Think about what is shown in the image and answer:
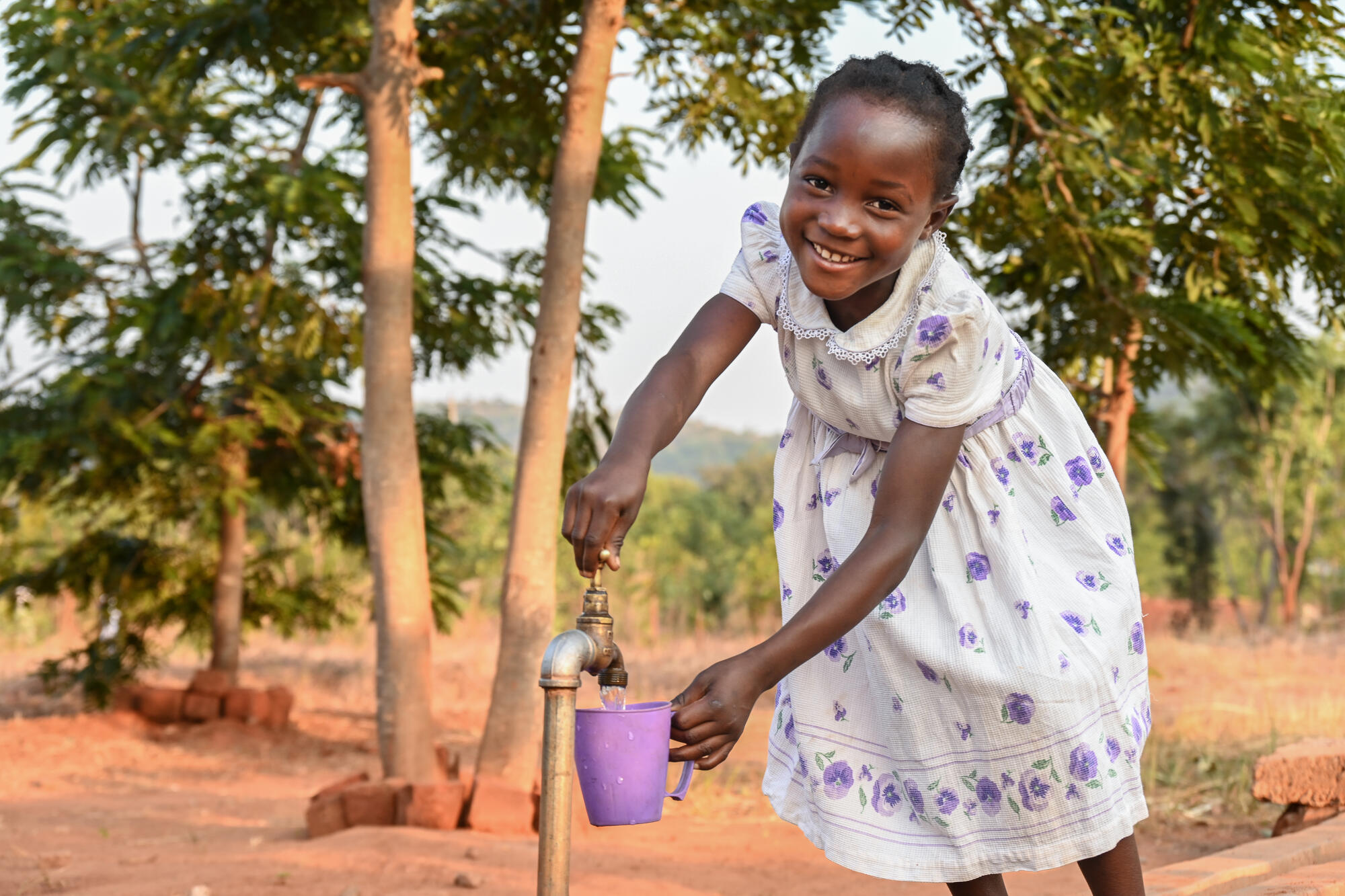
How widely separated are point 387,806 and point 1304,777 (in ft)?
9.56

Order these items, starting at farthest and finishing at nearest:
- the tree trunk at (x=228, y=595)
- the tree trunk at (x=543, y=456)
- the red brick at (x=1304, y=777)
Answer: the tree trunk at (x=228, y=595), the tree trunk at (x=543, y=456), the red brick at (x=1304, y=777)

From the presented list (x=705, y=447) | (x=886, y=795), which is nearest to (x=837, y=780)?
(x=886, y=795)

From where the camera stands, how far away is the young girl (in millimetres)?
1525

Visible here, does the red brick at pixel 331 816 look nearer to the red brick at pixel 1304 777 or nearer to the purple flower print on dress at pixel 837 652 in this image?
the purple flower print on dress at pixel 837 652

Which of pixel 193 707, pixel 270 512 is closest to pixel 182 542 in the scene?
pixel 193 707

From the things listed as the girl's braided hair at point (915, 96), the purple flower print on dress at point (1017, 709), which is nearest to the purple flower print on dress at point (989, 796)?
the purple flower print on dress at point (1017, 709)

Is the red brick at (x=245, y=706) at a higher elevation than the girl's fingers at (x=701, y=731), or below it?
below

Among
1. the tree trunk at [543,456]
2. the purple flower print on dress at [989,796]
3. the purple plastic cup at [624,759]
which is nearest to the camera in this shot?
the purple plastic cup at [624,759]

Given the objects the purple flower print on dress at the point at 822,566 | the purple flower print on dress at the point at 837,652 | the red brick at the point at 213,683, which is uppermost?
the purple flower print on dress at the point at 822,566

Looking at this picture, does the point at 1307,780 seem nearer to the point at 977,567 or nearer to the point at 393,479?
the point at 977,567

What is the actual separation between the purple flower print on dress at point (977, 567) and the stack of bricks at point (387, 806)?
9.05ft

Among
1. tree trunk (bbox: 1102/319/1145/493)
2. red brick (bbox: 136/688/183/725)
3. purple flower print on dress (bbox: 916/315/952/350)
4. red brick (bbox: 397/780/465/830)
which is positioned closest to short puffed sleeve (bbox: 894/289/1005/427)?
purple flower print on dress (bbox: 916/315/952/350)

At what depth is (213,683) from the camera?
745 cm

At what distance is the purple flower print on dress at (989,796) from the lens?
1.73 meters
